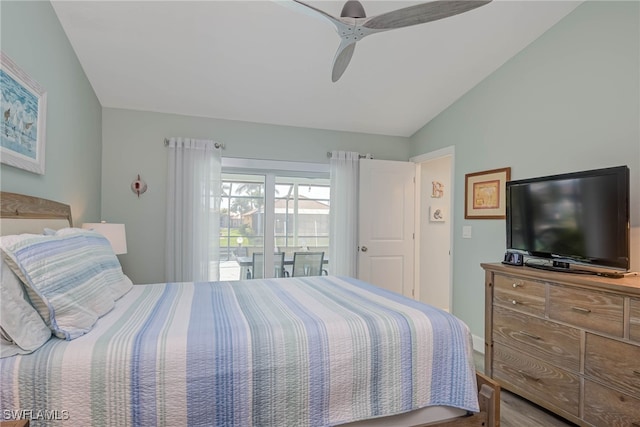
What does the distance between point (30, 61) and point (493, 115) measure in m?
3.67

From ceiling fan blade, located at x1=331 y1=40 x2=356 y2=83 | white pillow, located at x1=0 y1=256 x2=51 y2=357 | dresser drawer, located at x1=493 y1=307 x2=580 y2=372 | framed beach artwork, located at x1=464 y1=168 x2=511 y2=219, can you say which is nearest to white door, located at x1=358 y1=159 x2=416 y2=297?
framed beach artwork, located at x1=464 y1=168 x2=511 y2=219

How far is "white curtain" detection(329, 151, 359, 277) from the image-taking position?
13.6ft

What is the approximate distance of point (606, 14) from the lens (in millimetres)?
2359

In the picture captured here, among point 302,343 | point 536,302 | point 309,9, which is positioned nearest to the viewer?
point 302,343

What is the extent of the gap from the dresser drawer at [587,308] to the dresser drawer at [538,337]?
76mm

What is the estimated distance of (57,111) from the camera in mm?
2377

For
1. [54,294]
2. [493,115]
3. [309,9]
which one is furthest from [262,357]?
[493,115]

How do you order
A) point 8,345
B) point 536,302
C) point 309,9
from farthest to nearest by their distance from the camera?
point 536,302 < point 309,9 < point 8,345

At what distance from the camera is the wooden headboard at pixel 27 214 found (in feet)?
5.44

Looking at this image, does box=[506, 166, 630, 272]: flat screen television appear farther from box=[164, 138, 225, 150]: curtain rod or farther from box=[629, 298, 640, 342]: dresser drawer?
box=[164, 138, 225, 150]: curtain rod

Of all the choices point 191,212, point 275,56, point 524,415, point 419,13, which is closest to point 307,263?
point 191,212

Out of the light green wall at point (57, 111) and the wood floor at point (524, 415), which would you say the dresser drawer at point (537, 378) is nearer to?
the wood floor at point (524, 415)

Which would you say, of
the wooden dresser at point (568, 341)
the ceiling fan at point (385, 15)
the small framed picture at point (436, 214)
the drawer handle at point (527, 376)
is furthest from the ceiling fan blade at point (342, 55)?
the small framed picture at point (436, 214)

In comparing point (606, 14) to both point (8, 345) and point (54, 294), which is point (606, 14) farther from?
point (8, 345)
